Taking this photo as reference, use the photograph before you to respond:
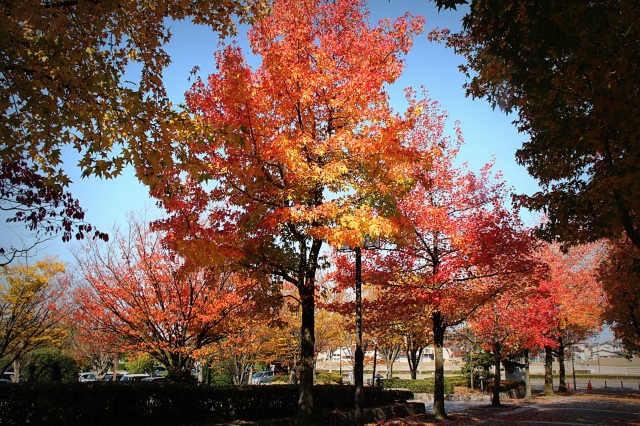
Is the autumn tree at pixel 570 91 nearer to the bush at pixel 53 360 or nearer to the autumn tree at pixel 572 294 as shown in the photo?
the autumn tree at pixel 572 294

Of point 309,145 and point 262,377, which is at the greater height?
point 309,145

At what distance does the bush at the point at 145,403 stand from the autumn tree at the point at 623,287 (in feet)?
36.3

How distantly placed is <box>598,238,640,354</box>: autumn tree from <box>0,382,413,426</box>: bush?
11067 millimetres

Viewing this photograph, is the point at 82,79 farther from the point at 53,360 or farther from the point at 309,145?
the point at 53,360

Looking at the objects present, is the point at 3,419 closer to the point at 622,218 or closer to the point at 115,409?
the point at 115,409

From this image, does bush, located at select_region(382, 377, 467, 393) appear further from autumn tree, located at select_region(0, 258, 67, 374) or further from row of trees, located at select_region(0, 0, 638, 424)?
autumn tree, located at select_region(0, 258, 67, 374)

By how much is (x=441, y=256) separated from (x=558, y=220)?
6.18m

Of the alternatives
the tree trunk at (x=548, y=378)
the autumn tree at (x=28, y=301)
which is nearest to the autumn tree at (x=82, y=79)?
the autumn tree at (x=28, y=301)

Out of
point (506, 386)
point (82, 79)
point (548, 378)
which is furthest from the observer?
point (506, 386)

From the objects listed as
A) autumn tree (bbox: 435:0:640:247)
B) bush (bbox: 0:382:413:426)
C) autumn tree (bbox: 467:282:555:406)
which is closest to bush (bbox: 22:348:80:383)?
bush (bbox: 0:382:413:426)

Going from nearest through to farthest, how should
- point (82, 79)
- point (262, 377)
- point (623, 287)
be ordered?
1. point (82, 79)
2. point (623, 287)
3. point (262, 377)

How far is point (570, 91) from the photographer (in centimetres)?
673

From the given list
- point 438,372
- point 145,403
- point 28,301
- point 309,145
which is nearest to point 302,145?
point 309,145

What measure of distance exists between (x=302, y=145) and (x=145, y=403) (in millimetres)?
7248
